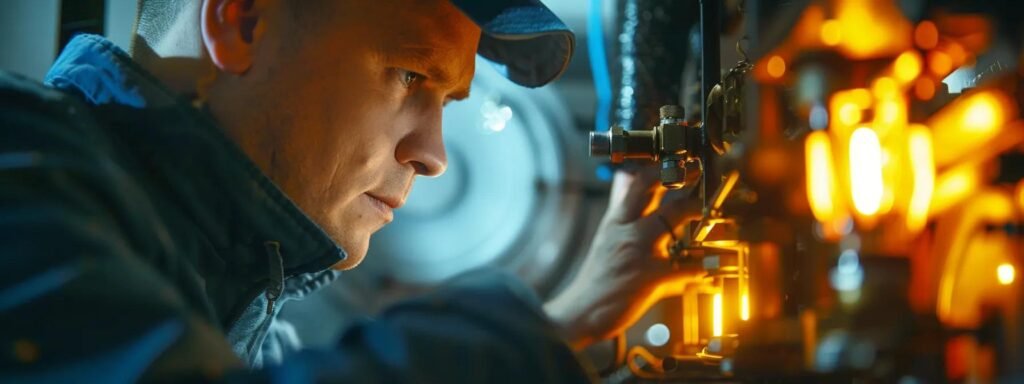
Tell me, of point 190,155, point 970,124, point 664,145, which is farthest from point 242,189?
Result: point 970,124

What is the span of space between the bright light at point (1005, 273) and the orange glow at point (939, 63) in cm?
19

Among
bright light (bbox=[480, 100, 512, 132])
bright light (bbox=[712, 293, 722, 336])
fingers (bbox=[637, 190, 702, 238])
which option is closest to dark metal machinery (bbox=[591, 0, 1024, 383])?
bright light (bbox=[712, 293, 722, 336])

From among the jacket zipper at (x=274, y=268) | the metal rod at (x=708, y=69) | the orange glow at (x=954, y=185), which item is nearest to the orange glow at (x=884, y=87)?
the orange glow at (x=954, y=185)

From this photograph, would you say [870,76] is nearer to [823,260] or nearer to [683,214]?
[823,260]

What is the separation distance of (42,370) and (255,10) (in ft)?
1.62

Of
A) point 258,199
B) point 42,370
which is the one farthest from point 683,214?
point 42,370

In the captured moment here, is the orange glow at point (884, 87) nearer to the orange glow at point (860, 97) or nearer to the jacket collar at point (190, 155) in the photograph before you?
the orange glow at point (860, 97)

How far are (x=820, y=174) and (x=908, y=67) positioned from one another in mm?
131

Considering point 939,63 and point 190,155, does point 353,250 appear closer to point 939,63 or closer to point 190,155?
point 190,155

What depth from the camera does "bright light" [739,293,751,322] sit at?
930mm

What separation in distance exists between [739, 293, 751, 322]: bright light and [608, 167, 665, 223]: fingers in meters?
0.37

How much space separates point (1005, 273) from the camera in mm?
841

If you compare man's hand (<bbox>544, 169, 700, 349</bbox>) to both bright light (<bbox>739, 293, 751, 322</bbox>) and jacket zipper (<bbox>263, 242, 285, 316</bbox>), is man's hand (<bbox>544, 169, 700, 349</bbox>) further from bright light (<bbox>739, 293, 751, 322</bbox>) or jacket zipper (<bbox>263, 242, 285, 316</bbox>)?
jacket zipper (<bbox>263, 242, 285, 316</bbox>)

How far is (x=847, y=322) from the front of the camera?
0.73 metres
